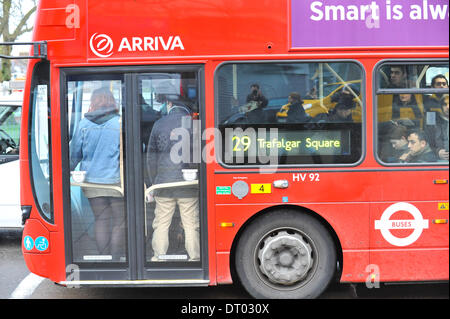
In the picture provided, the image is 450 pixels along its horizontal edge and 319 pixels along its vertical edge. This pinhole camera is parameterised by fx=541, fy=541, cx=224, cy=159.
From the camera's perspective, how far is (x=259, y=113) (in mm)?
5141

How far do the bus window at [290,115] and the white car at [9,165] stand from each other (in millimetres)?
3883

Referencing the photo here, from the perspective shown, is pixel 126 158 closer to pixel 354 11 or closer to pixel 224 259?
pixel 224 259

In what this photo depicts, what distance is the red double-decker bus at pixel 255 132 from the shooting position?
511 cm

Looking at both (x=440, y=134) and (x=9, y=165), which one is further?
(x=9, y=165)

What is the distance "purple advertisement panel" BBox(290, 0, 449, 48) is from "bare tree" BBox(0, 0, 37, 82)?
47.1 ft

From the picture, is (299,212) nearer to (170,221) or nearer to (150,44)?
(170,221)

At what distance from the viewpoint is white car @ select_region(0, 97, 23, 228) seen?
761 cm

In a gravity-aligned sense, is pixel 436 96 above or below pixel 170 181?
above

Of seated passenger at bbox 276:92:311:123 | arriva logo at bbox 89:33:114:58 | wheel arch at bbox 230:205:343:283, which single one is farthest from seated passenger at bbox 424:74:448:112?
arriva logo at bbox 89:33:114:58

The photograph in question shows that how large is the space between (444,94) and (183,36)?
254 centimetres

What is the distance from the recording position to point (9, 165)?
7617mm

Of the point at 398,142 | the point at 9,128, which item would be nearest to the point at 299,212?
the point at 398,142

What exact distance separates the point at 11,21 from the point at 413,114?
1749 centimetres
